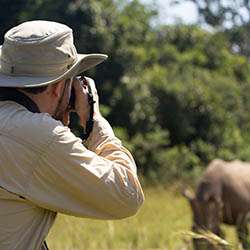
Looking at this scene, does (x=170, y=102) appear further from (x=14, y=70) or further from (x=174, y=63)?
(x=14, y=70)

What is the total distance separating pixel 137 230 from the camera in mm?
9438

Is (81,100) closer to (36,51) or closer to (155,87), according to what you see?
(36,51)

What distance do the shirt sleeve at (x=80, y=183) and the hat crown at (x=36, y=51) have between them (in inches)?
8.5

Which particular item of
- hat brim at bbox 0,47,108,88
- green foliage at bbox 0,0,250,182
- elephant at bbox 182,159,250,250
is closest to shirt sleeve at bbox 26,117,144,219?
hat brim at bbox 0,47,108,88

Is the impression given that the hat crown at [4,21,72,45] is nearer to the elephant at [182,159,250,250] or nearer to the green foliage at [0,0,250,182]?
the elephant at [182,159,250,250]

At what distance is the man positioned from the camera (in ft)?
9.56

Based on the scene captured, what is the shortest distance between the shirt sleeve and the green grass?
158 cm

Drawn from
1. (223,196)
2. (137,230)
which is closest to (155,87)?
(223,196)

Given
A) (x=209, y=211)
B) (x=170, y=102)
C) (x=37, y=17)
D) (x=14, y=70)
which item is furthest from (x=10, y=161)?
(x=170, y=102)

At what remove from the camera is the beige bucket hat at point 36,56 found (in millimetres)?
2959

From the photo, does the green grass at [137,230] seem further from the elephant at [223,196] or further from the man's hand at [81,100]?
the man's hand at [81,100]

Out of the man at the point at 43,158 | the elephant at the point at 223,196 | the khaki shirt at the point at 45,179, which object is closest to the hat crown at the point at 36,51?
the man at the point at 43,158

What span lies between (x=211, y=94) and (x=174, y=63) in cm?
157

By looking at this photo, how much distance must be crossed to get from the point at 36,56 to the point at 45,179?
0.41 m
